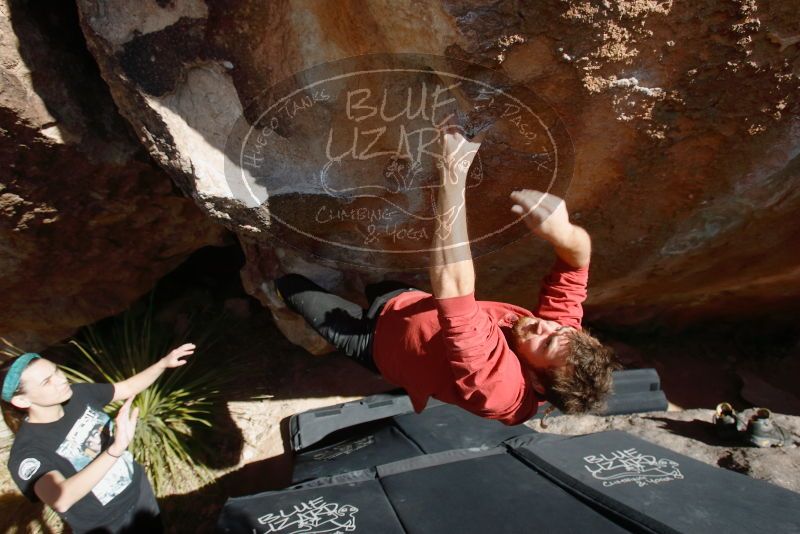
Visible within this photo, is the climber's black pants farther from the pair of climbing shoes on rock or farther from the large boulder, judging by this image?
the pair of climbing shoes on rock

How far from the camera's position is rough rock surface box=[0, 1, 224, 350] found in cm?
176

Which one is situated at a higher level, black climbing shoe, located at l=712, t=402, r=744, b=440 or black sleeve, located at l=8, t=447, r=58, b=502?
black sleeve, located at l=8, t=447, r=58, b=502

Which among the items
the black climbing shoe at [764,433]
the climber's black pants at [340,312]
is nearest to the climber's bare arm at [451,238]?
the climber's black pants at [340,312]

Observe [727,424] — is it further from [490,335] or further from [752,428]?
[490,335]

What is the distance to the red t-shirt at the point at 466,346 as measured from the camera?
4.81 feet

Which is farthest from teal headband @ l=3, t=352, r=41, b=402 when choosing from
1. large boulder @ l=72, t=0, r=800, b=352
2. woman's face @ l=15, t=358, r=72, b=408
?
large boulder @ l=72, t=0, r=800, b=352

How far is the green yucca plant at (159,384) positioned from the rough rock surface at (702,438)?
2186 millimetres

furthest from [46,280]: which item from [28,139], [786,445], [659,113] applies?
[786,445]

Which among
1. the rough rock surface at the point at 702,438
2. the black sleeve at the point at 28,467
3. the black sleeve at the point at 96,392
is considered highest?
the black sleeve at the point at 96,392

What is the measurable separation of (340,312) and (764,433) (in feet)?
7.89

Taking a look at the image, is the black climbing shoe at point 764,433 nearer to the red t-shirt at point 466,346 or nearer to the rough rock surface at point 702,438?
the rough rock surface at point 702,438

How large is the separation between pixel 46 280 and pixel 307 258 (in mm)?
A: 1372

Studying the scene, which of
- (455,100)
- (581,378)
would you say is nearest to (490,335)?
(581,378)

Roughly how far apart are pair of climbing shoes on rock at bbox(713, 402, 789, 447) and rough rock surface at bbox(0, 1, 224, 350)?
309 centimetres
